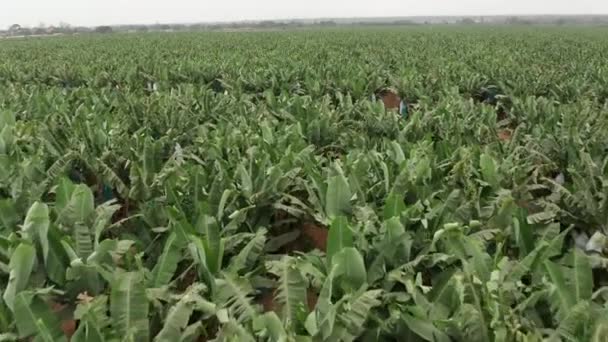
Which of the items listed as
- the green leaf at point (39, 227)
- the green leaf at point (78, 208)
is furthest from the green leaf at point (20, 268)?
the green leaf at point (78, 208)

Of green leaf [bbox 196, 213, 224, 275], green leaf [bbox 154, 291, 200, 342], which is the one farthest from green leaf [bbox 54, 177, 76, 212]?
green leaf [bbox 154, 291, 200, 342]

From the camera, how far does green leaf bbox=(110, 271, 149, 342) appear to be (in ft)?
9.48

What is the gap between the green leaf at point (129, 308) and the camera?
289cm

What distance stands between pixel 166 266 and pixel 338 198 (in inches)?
62.0

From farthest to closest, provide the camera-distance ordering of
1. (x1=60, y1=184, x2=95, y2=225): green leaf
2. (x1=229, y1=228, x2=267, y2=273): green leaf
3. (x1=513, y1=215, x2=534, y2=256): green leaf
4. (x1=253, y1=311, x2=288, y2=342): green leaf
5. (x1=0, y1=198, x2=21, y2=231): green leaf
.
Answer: (x1=0, y1=198, x2=21, y2=231): green leaf, (x1=60, y1=184, x2=95, y2=225): green leaf, (x1=513, y1=215, x2=534, y2=256): green leaf, (x1=229, y1=228, x2=267, y2=273): green leaf, (x1=253, y1=311, x2=288, y2=342): green leaf

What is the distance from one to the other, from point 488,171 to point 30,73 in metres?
13.6

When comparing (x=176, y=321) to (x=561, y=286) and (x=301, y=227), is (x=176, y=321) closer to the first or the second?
(x=561, y=286)

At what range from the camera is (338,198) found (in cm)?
453

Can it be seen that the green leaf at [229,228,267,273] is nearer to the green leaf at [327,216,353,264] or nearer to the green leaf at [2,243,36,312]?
the green leaf at [327,216,353,264]

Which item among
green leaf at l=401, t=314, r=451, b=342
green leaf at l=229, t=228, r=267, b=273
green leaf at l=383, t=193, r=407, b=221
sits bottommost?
green leaf at l=229, t=228, r=267, b=273

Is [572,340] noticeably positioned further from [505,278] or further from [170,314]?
[170,314]

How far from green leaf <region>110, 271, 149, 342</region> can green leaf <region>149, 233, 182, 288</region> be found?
0.56 m

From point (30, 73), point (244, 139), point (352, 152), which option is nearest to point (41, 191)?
point (244, 139)

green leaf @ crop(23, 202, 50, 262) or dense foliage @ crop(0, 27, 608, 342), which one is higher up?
green leaf @ crop(23, 202, 50, 262)
